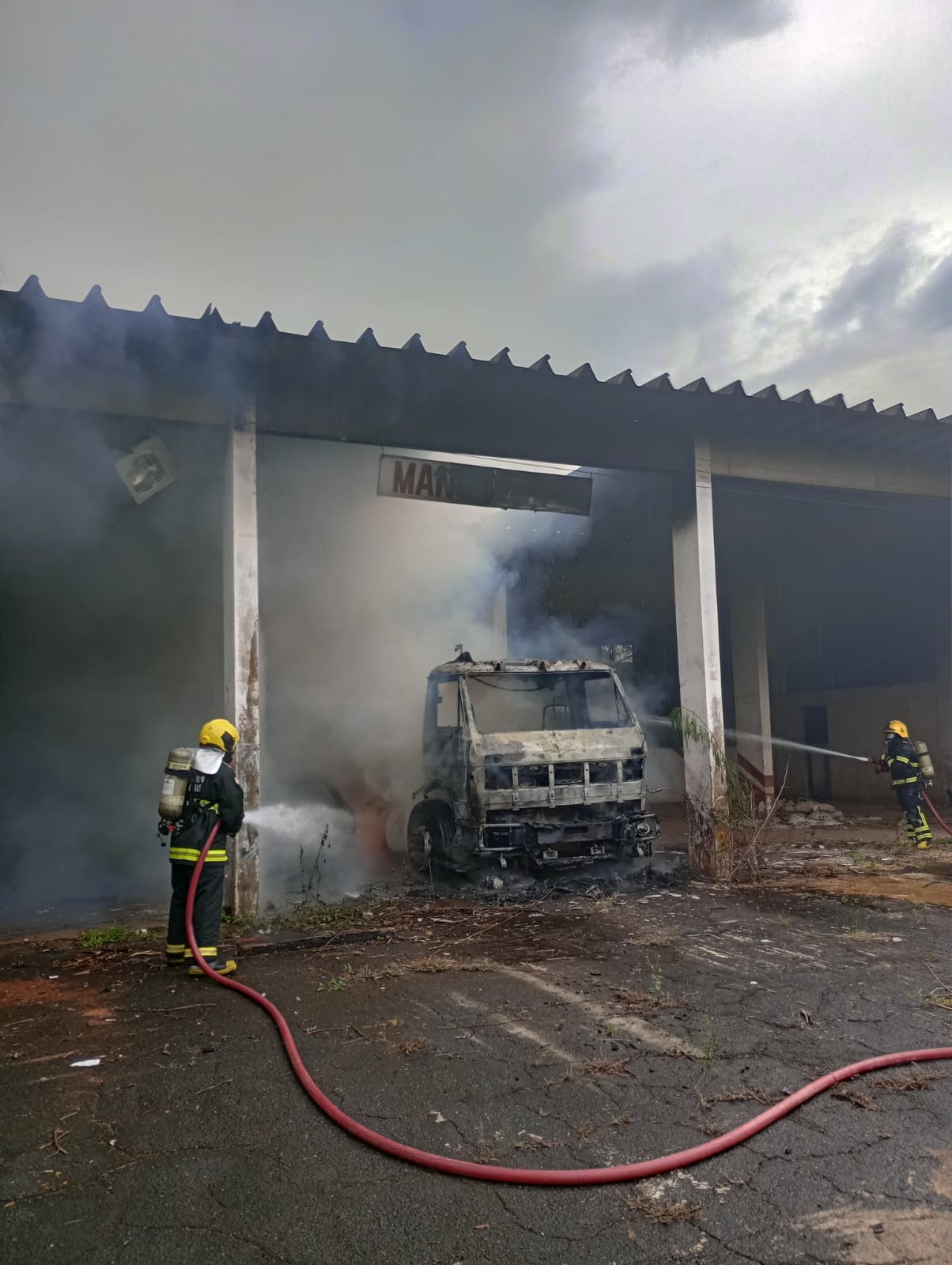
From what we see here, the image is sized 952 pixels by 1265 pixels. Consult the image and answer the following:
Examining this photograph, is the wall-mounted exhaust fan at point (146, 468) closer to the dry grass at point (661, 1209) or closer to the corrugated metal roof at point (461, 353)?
the corrugated metal roof at point (461, 353)

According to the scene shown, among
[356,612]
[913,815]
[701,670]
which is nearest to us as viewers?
[701,670]

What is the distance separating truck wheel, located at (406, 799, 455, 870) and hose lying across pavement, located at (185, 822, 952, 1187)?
13.2ft

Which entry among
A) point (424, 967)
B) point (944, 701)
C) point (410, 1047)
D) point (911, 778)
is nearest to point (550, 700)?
point (424, 967)

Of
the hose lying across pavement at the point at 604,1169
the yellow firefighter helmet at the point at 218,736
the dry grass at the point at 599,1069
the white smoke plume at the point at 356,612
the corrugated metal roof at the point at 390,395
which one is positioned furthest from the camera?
the white smoke plume at the point at 356,612

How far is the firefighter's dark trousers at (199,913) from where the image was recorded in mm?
5332

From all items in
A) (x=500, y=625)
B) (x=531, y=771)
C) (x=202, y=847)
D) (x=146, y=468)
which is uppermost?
(x=146, y=468)

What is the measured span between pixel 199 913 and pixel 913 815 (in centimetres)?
877

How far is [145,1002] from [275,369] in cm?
508

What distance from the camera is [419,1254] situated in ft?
7.48

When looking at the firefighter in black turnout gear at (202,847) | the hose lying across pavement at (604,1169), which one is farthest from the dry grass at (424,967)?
the hose lying across pavement at (604,1169)

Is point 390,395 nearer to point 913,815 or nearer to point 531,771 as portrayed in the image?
point 531,771

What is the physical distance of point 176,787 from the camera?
5.42 m

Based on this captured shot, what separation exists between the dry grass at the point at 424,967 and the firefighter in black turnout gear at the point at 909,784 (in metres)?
7.23

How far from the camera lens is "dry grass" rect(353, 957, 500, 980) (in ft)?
16.9
